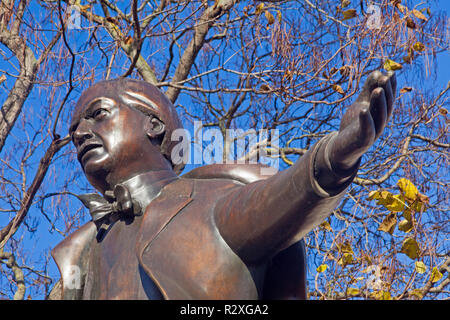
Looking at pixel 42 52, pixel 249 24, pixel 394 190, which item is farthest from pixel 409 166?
pixel 42 52

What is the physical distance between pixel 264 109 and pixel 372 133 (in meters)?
4.35

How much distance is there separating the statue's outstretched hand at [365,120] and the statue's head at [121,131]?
3.76 ft

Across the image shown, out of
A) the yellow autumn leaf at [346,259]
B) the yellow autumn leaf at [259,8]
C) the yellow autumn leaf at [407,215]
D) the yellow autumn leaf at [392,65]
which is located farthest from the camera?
the yellow autumn leaf at [259,8]

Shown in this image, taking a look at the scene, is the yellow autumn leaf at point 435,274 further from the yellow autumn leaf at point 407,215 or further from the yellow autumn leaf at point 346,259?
the yellow autumn leaf at point 346,259

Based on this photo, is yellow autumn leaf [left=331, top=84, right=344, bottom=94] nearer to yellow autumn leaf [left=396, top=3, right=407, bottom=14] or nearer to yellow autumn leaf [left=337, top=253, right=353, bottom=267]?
yellow autumn leaf [left=396, top=3, right=407, bottom=14]

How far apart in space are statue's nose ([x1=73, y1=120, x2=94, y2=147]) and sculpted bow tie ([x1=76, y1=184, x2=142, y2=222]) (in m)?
0.27

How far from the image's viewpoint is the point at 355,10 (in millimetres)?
5660

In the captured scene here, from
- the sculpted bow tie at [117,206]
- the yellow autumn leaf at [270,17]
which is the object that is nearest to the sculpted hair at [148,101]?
the sculpted bow tie at [117,206]

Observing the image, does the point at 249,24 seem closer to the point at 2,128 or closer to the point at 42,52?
the point at 42,52

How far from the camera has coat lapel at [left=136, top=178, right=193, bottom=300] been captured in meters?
2.83

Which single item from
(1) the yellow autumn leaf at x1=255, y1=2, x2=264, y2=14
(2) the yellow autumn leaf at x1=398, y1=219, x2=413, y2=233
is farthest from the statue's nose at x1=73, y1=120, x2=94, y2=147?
(1) the yellow autumn leaf at x1=255, y1=2, x2=264, y2=14

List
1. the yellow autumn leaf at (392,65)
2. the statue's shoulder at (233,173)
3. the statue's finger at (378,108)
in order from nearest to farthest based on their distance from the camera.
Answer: the statue's finger at (378,108) → the statue's shoulder at (233,173) → the yellow autumn leaf at (392,65)

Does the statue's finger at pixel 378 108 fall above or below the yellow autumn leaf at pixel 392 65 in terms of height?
below

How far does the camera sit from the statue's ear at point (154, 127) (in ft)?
10.6
